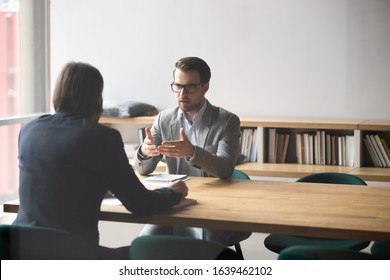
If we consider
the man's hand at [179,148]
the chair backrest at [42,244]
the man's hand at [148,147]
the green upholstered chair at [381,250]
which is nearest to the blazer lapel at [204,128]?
the man's hand at [179,148]

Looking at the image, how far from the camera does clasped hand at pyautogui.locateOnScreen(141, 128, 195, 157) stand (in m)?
3.10

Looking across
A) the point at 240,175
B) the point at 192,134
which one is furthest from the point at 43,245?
the point at 240,175

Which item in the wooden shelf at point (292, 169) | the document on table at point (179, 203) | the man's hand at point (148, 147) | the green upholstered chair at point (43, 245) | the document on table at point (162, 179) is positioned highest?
the man's hand at point (148, 147)

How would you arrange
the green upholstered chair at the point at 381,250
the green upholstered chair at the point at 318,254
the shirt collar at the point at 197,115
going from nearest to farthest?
the green upholstered chair at the point at 318,254 < the green upholstered chair at the point at 381,250 < the shirt collar at the point at 197,115

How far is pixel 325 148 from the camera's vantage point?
3.07 m

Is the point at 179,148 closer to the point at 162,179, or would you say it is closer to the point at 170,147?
the point at 170,147

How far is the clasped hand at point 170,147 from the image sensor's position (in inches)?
122

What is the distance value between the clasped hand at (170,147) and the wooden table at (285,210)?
0.50ft

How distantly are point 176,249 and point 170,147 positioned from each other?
0.79 m

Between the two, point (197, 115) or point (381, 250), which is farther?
point (197, 115)

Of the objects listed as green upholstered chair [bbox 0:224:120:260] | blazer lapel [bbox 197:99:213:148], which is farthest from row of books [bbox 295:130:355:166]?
green upholstered chair [bbox 0:224:120:260]

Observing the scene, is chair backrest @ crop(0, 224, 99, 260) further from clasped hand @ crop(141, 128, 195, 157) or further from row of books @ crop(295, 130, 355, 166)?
row of books @ crop(295, 130, 355, 166)

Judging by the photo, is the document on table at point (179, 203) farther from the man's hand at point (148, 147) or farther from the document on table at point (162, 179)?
the man's hand at point (148, 147)

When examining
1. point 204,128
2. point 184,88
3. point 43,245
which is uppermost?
point 184,88
